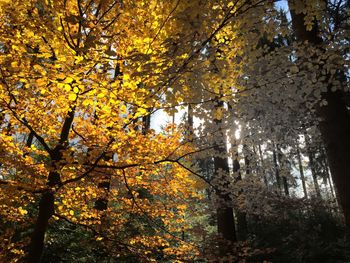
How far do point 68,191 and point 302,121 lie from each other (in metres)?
5.40

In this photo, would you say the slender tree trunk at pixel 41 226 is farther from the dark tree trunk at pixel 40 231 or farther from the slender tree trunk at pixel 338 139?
the slender tree trunk at pixel 338 139

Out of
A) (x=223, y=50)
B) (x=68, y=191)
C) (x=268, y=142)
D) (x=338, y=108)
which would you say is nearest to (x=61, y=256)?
(x=68, y=191)

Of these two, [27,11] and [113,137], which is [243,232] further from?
[27,11]

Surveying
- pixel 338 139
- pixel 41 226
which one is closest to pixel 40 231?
pixel 41 226

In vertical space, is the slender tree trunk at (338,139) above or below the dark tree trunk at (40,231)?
above

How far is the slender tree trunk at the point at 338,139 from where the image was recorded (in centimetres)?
440

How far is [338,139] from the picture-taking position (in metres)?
4.49

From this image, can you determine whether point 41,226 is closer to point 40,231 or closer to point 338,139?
point 40,231

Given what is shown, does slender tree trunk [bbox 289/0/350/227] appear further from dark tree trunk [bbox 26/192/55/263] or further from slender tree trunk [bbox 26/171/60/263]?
dark tree trunk [bbox 26/192/55/263]

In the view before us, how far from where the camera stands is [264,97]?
19.6ft

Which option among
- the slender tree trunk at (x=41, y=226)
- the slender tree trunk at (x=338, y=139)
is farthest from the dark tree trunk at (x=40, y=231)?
the slender tree trunk at (x=338, y=139)

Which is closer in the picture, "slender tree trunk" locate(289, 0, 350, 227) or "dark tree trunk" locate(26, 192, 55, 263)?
"slender tree trunk" locate(289, 0, 350, 227)

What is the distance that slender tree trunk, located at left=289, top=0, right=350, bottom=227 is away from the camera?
4.40m

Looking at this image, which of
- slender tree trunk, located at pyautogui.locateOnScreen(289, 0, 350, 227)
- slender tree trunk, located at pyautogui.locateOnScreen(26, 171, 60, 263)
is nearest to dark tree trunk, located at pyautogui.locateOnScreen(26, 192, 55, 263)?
slender tree trunk, located at pyautogui.locateOnScreen(26, 171, 60, 263)
